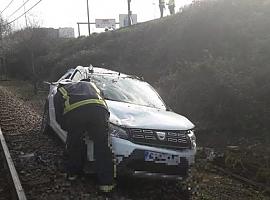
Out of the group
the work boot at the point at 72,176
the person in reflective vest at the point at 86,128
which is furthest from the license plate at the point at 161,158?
the work boot at the point at 72,176

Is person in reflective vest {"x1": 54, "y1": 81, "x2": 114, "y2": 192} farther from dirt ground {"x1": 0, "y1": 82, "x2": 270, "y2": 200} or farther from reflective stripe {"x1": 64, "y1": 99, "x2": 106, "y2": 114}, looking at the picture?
dirt ground {"x1": 0, "y1": 82, "x2": 270, "y2": 200}

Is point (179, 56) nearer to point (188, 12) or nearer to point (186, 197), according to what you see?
point (188, 12)

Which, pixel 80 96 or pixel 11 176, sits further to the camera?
pixel 11 176

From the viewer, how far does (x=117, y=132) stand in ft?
20.7

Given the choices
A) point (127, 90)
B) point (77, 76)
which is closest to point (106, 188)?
point (127, 90)

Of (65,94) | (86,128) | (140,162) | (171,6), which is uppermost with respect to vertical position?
(171,6)

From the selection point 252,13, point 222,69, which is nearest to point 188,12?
point 252,13

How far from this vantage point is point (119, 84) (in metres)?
8.26

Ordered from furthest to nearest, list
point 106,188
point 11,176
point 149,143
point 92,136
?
1. point 11,176
2. point 92,136
3. point 149,143
4. point 106,188

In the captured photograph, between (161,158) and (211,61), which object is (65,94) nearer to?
(161,158)

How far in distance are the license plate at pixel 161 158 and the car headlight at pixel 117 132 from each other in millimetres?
373

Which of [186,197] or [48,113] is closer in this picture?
[186,197]

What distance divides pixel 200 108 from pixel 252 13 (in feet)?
19.2

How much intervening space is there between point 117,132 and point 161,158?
706mm
